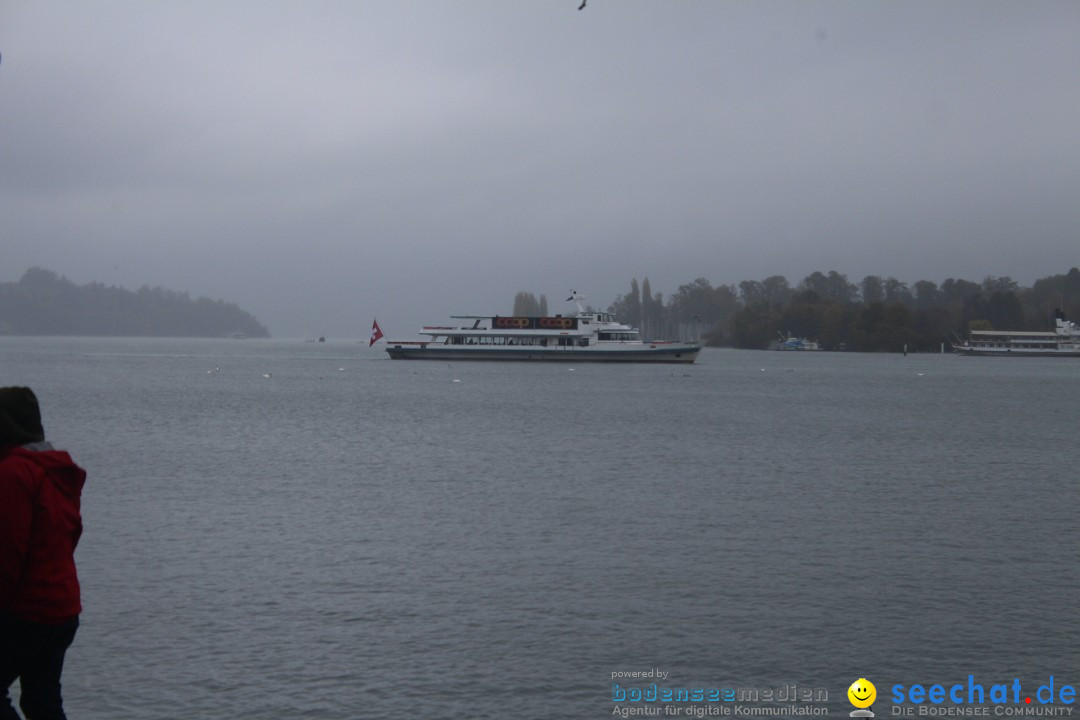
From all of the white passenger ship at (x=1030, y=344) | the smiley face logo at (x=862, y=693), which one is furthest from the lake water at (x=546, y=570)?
the white passenger ship at (x=1030, y=344)

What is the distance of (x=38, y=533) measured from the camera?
18.6 feet

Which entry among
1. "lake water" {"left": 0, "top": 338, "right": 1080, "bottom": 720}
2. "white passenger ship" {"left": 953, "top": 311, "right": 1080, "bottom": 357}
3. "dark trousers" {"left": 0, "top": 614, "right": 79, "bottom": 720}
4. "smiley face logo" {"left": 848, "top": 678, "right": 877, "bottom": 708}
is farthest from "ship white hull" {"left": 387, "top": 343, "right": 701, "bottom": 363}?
"dark trousers" {"left": 0, "top": 614, "right": 79, "bottom": 720}

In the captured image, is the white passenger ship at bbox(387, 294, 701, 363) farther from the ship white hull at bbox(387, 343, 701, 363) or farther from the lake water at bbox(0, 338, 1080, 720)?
the lake water at bbox(0, 338, 1080, 720)

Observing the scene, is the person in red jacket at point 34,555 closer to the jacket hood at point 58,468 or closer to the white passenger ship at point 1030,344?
the jacket hood at point 58,468

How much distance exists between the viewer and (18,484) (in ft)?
18.1

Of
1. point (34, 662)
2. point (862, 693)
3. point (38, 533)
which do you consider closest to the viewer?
point (38, 533)

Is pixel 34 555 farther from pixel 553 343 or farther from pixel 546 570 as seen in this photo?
pixel 553 343

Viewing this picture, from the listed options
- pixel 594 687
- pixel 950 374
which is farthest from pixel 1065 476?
pixel 950 374

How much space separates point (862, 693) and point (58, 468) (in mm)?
7694

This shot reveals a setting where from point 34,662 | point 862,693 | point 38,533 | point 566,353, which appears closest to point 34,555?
point 38,533

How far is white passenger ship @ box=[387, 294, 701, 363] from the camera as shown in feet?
338

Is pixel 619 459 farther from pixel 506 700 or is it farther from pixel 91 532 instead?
pixel 506 700

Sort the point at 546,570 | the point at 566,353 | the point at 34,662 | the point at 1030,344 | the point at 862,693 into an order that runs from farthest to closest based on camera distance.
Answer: the point at 1030,344, the point at 566,353, the point at 546,570, the point at 862,693, the point at 34,662

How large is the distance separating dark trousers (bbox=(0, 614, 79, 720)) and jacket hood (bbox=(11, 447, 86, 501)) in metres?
0.71
